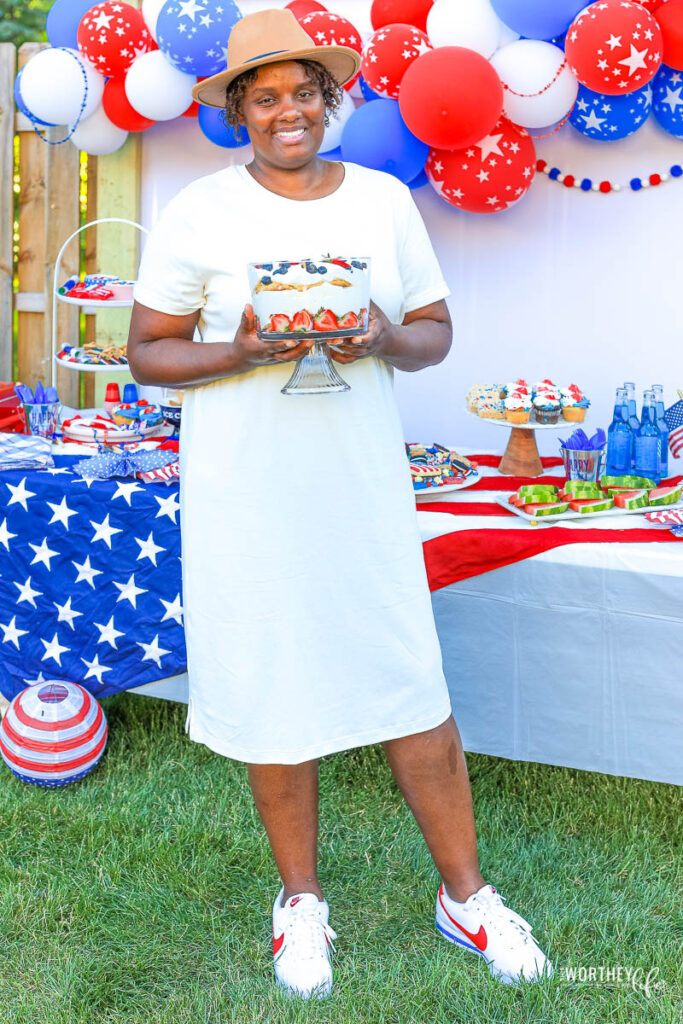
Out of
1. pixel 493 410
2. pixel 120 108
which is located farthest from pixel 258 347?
pixel 120 108

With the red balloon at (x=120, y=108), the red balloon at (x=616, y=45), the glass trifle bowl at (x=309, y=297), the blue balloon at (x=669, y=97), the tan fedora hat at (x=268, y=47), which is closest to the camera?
the glass trifle bowl at (x=309, y=297)

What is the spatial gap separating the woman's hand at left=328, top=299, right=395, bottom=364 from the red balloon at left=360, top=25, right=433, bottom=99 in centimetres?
138

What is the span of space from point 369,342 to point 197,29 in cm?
176

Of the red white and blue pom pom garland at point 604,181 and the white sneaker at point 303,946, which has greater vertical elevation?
the red white and blue pom pom garland at point 604,181

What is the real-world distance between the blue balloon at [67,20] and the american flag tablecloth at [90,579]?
151 centimetres

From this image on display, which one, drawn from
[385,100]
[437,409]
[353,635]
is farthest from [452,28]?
[353,635]

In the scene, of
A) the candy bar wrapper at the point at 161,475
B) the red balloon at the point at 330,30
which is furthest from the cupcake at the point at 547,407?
the red balloon at the point at 330,30

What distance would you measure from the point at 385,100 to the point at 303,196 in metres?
1.28

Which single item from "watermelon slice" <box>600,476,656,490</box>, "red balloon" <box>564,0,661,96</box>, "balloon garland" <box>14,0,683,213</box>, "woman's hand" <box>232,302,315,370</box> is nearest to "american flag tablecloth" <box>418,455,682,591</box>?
"watermelon slice" <box>600,476,656,490</box>

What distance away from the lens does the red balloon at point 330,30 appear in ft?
9.34

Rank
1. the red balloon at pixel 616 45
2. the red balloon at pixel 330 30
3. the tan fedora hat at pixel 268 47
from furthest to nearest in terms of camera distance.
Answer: the red balloon at pixel 330 30 → the red balloon at pixel 616 45 → the tan fedora hat at pixel 268 47

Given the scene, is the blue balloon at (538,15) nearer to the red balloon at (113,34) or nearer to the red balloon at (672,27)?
the red balloon at (672,27)

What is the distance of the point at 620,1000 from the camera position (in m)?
1.80

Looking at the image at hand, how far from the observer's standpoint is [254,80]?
1641mm
